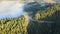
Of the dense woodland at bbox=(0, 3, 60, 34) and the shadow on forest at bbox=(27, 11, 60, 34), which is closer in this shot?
the dense woodland at bbox=(0, 3, 60, 34)

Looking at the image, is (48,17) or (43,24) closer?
(43,24)

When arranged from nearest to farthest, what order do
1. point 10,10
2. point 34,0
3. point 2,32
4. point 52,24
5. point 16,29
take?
1. point 2,32
2. point 16,29
3. point 52,24
4. point 10,10
5. point 34,0

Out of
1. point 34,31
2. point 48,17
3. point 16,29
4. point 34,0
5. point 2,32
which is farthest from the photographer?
point 34,0

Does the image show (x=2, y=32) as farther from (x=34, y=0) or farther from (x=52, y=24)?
(x=34, y=0)

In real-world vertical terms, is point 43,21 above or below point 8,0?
below

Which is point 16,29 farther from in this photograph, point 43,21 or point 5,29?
point 43,21

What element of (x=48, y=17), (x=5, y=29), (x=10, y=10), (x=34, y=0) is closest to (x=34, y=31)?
(x=48, y=17)

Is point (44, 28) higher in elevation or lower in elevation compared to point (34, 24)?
lower

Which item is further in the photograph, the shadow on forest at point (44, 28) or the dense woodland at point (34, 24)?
the shadow on forest at point (44, 28)
